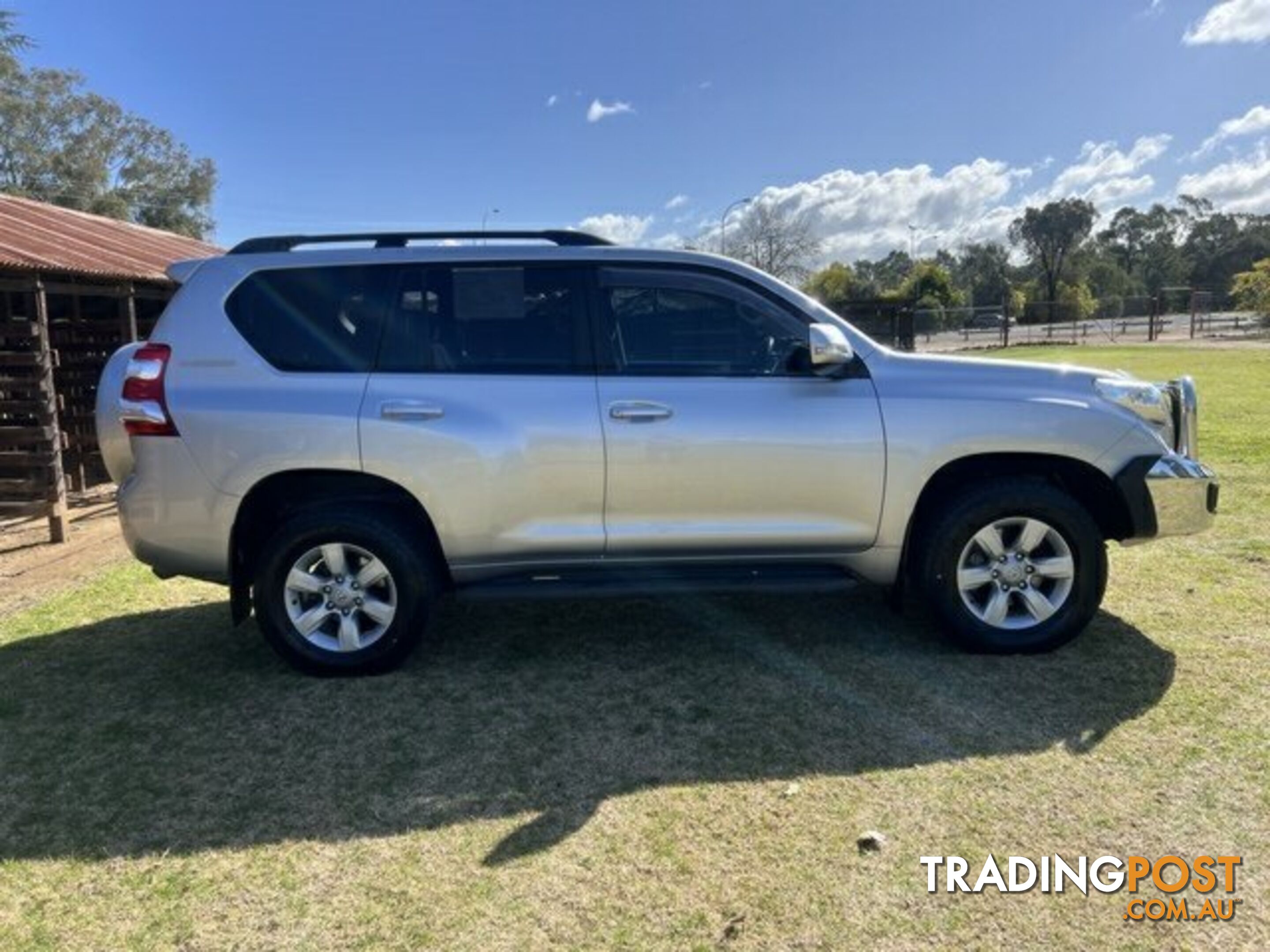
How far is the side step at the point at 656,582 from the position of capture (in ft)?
13.0

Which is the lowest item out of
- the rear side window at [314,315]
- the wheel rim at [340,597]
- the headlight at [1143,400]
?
the wheel rim at [340,597]

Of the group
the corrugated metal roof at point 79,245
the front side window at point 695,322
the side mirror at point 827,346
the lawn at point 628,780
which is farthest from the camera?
the corrugated metal roof at point 79,245

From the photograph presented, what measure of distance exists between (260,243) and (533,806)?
285 cm

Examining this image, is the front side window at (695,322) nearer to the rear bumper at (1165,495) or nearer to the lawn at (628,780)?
the lawn at (628,780)

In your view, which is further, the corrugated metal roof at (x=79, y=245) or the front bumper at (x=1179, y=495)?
the corrugated metal roof at (x=79, y=245)

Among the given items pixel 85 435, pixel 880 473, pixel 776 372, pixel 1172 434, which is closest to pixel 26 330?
pixel 85 435

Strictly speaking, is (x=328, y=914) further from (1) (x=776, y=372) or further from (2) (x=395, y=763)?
(1) (x=776, y=372)

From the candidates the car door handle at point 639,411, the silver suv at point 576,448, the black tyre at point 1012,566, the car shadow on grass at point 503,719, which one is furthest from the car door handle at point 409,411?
the black tyre at point 1012,566

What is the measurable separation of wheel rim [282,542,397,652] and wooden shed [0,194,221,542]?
4.64m

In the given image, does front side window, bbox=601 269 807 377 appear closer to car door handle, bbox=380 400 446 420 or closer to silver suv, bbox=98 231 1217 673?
silver suv, bbox=98 231 1217 673

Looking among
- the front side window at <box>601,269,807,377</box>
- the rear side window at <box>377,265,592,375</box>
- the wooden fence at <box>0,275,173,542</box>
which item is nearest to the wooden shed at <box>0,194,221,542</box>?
the wooden fence at <box>0,275,173,542</box>

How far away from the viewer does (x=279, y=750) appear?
3.44 meters

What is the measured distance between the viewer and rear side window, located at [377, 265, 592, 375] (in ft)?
13.0

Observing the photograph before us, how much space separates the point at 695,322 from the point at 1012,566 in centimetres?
184
